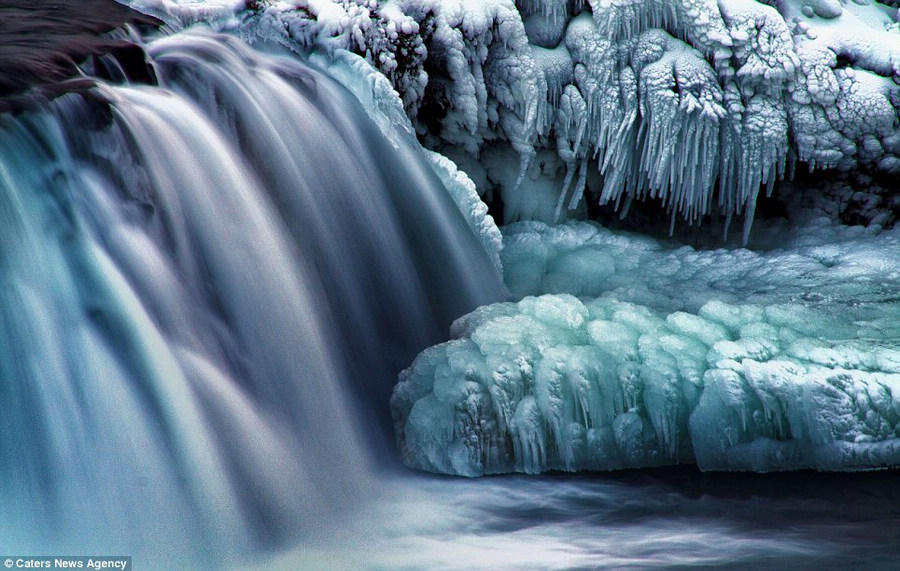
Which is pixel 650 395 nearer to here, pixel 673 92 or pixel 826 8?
pixel 673 92

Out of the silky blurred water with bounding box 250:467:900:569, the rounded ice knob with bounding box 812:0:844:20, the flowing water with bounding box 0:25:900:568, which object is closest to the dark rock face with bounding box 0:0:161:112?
the flowing water with bounding box 0:25:900:568

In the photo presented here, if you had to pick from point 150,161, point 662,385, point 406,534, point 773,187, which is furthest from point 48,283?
point 773,187

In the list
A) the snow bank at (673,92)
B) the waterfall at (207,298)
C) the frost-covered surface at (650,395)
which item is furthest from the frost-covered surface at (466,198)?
the frost-covered surface at (650,395)

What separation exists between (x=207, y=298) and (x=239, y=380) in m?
0.26

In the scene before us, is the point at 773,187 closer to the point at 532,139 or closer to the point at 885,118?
the point at 885,118

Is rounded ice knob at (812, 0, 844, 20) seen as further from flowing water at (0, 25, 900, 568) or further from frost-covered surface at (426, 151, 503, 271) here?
flowing water at (0, 25, 900, 568)

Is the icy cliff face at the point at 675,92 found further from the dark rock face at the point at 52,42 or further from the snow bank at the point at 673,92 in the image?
the dark rock face at the point at 52,42

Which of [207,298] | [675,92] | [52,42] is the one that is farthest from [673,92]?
[52,42]

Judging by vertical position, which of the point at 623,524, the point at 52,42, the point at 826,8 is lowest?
the point at 623,524

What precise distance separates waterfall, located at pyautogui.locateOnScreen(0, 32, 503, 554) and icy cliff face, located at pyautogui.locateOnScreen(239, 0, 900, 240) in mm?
605

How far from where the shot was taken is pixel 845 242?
14.7 ft

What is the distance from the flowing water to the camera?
8.75 ft

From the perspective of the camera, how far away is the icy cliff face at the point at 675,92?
14.3 feet

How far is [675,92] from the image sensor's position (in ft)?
14.3
